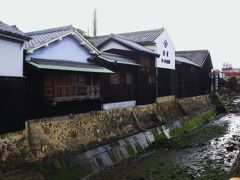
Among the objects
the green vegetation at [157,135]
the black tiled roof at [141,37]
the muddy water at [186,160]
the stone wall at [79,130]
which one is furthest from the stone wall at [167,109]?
the black tiled roof at [141,37]

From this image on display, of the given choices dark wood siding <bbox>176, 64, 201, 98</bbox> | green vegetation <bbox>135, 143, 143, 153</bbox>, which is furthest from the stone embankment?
dark wood siding <bbox>176, 64, 201, 98</bbox>

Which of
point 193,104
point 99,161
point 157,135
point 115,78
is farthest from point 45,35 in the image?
point 193,104

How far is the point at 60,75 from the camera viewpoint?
55.6 feet

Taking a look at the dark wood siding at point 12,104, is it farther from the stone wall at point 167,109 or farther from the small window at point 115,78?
the stone wall at point 167,109

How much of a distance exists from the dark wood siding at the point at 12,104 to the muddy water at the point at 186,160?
5349mm

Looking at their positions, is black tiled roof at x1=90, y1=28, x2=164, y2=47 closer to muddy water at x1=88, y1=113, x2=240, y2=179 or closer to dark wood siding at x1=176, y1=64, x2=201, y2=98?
dark wood siding at x1=176, y1=64, x2=201, y2=98

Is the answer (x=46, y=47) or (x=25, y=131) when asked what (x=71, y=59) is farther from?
(x=25, y=131)

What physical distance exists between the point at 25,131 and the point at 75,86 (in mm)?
4766

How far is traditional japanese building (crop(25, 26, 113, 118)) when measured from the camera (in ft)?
50.8

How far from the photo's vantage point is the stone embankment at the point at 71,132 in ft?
44.7

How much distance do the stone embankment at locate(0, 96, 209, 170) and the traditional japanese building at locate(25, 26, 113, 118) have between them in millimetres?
685

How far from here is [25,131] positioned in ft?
47.3

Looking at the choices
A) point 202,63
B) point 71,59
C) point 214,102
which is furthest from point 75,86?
point 214,102

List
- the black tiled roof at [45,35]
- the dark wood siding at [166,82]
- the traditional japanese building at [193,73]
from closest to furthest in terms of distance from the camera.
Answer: the black tiled roof at [45,35], the dark wood siding at [166,82], the traditional japanese building at [193,73]
